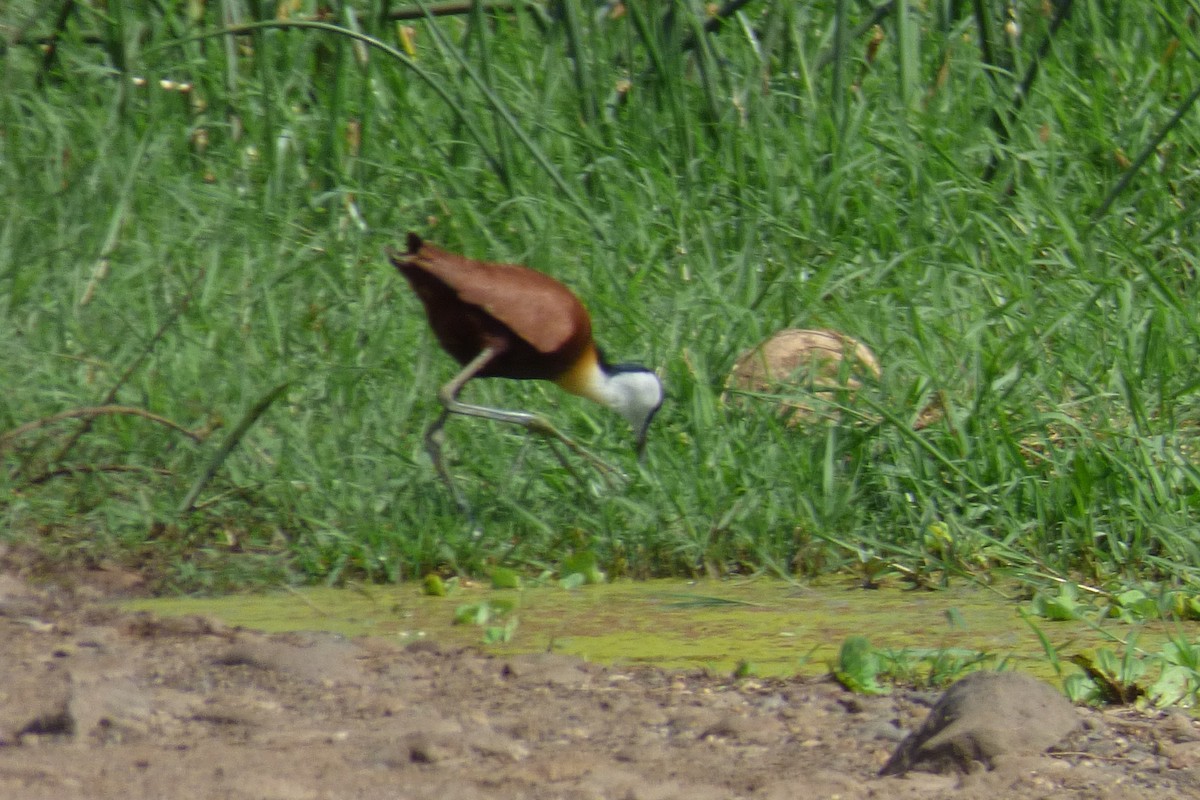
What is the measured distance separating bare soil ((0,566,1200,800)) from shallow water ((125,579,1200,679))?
227 millimetres

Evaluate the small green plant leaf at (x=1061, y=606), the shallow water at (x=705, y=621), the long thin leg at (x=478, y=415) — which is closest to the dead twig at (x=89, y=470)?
the shallow water at (x=705, y=621)

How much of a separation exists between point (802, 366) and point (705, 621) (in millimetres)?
1141

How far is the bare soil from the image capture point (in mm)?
2285

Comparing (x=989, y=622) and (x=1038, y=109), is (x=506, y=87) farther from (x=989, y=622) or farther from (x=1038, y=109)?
(x=989, y=622)

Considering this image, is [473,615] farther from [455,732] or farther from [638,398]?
[638,398]

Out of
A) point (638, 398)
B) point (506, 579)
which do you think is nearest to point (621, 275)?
point (638, 398)

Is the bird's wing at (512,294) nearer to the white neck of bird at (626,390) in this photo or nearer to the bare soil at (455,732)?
the white neck of bird at (626,390)

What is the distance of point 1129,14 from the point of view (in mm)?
5898

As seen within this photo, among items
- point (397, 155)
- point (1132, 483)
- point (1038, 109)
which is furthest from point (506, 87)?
point (1132, 483)

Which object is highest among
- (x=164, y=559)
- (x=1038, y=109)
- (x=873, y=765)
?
(x=1038, y=109)

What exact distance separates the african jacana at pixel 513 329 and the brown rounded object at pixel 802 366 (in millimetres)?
286

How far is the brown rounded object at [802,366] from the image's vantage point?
14.2 feet

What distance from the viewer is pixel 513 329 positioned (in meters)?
4.43

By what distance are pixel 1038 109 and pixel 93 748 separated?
13.8 ft
